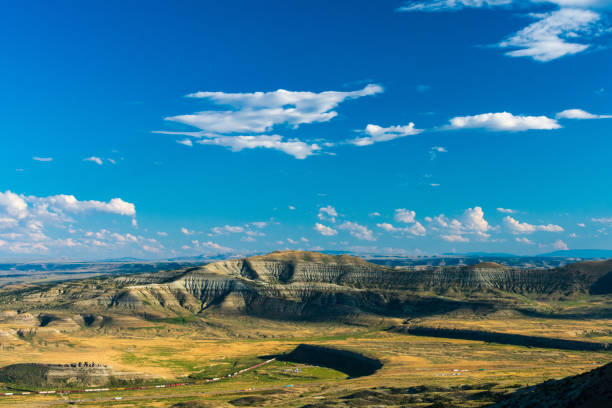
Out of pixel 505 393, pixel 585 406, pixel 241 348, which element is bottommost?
pixel 241 348

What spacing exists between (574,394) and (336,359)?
109 metres

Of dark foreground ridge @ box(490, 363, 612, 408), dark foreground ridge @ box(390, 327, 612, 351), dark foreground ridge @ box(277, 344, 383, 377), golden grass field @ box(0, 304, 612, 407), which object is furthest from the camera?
dark foreground ridge @ box(390, 327, 612, 351)

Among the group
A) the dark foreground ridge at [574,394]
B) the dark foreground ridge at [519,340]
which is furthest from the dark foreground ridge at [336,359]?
the dark foreground ridge at [574,394]

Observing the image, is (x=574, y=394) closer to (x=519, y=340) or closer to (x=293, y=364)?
(x=293, y=364)

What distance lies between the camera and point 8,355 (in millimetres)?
153375

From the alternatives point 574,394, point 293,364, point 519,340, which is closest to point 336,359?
point 293,364

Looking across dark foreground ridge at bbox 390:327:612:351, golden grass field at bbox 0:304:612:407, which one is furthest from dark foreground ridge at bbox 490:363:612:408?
dark foreground ridge at bbox 390:327:612:351

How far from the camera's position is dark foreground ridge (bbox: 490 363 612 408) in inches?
2016

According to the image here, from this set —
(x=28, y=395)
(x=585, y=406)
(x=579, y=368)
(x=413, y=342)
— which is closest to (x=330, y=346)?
(x=413, y=342)

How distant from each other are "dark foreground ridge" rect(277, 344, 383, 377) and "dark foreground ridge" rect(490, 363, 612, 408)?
76.6 m

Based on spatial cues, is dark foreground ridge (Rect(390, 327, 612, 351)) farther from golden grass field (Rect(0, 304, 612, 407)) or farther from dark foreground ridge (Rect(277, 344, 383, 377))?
dark foreground ridge (Rect(277, 344, 383, 377))

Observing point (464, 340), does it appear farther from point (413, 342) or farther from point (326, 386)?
point (326, 386)

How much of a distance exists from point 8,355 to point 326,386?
101m

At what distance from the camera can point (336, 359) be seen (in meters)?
158
